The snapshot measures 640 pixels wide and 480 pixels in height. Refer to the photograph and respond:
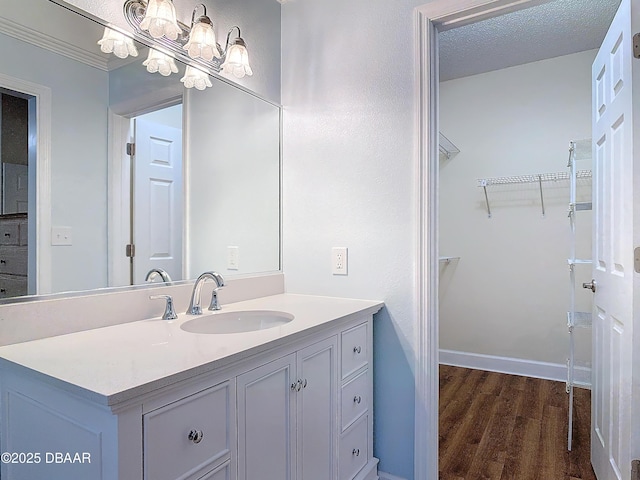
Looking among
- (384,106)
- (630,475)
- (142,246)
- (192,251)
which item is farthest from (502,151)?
(142,246)

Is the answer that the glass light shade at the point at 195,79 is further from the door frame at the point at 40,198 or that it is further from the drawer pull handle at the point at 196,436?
the drawer pull handle at the point at 196,436

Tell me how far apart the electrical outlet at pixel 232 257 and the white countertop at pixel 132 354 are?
46 cm

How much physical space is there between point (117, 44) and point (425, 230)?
132 centimetres

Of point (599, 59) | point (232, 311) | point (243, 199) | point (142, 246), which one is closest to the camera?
point (142, 246)

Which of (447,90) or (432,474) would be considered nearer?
(432,474)

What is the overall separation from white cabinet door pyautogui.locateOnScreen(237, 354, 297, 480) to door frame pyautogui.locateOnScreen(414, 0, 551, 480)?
0.66 meters

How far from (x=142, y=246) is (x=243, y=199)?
610 millimetres

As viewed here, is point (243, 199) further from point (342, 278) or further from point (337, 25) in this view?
point (337, 25)

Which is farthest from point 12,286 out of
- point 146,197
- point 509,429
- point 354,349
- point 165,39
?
point 509,429

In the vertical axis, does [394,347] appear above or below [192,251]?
below

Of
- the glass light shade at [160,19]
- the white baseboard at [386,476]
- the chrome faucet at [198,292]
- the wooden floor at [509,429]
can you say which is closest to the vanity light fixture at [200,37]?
the glass light shade at [160,19]

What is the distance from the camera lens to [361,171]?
1817 mm

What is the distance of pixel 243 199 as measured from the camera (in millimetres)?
1938

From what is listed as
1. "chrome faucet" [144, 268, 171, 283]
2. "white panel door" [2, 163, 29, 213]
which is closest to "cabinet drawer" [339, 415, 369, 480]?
"chrome faucet" [144, 268, 171, 283]
